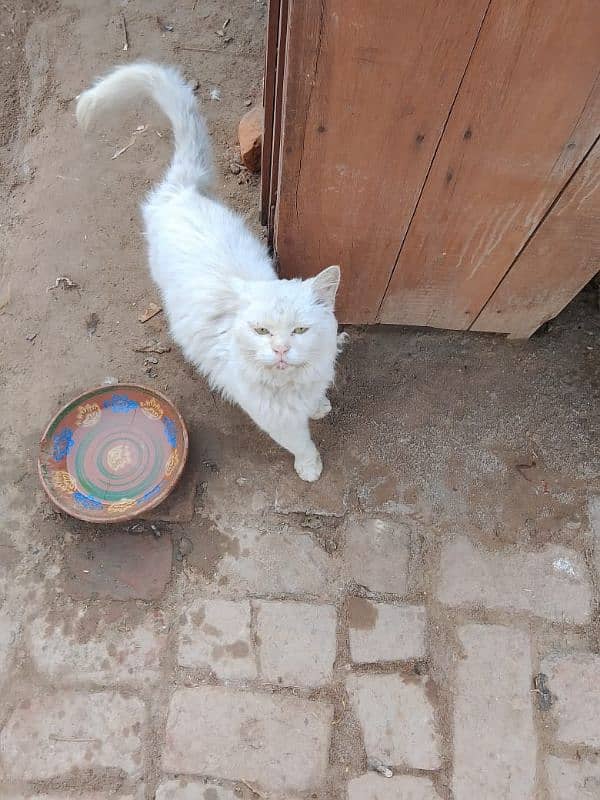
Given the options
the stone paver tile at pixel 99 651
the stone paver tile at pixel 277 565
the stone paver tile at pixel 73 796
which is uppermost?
the stone paver tile at pixel 277 565

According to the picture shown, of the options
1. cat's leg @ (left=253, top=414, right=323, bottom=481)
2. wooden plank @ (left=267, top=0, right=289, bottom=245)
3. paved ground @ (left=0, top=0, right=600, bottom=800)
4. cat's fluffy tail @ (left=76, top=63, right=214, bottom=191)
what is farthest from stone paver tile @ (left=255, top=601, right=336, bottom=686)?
cat's fluffy tail @ (left=76, top=63, right=214, bottom=191)

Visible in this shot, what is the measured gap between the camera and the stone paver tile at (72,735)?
198 centimetres

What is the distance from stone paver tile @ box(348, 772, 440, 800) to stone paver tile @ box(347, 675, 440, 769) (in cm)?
5

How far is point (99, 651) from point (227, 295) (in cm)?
153

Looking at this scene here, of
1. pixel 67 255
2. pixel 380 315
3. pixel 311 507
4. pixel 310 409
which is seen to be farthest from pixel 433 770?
pixel 67 255

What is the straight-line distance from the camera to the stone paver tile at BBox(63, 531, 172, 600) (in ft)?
7.41

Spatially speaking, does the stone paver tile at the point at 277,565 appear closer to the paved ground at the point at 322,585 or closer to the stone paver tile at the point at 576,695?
the paved ground at the point at 322,585

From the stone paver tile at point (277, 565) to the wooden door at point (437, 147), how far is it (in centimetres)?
118

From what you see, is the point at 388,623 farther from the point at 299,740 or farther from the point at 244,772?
the point at 244,772

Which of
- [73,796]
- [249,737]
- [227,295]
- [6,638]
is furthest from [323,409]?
[73,796]

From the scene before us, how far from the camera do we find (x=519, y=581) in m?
2.24

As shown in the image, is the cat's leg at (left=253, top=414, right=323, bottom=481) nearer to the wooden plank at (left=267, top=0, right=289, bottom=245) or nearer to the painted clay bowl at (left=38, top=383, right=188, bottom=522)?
the painted clay bowl at (left=38, top=383, right=188, bottom=522)

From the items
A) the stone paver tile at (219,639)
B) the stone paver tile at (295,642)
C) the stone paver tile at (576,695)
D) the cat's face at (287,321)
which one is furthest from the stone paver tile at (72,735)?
the stone paver tile at (576,695)

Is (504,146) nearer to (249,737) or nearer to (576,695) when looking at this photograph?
(576,695)
